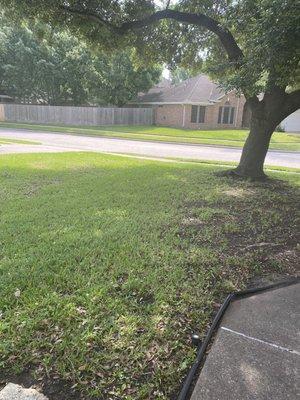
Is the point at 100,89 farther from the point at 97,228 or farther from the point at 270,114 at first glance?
the point at 97,228

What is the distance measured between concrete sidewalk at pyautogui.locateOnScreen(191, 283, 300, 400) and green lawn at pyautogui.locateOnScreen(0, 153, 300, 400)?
21cm

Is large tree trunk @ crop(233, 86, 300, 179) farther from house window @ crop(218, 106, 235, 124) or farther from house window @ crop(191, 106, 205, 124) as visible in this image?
house window @ crop(218, 106, 235, 124)

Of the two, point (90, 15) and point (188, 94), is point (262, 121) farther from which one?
point (188, 94)

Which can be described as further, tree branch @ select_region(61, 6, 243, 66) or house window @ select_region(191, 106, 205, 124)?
house window @ select_region(191, 106, 205, 124)

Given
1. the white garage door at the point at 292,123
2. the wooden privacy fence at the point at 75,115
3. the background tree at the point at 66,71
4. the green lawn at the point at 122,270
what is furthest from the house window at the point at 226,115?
the green lawn at the point at 122,270

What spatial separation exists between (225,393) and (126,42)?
414 inches

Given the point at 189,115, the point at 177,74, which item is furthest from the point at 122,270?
the point at 177,74

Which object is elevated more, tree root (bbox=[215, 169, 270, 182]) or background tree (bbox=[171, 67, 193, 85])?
background tree (bbox=[171, 67, 193, 85])

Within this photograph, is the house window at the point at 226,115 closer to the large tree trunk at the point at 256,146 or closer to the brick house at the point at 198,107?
the brick house at the point at 198,107

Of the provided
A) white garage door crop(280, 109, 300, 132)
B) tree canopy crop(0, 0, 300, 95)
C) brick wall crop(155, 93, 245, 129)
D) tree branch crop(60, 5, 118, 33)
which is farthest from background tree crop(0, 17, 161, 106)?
tree branch crop(60, 5, 118, 33)

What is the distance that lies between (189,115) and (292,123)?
12.8 metres

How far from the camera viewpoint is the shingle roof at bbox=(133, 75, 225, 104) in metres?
32.2

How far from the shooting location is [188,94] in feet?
107

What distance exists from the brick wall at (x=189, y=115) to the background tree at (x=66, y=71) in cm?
368
